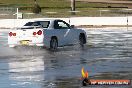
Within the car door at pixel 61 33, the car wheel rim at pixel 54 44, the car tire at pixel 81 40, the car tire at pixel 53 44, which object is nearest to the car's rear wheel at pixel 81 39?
the car tire at pixel 81 40

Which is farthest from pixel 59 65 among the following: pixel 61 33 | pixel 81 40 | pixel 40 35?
pixel 81 40

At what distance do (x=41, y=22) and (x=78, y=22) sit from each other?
29.3 metres

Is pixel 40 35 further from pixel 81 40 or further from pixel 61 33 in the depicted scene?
pixel 81 40

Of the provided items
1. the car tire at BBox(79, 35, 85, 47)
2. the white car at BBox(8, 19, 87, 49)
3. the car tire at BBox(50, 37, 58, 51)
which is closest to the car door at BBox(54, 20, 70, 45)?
the white car at BBox(8, 19, 87, 49)

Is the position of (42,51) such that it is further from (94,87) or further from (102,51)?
(94,87)

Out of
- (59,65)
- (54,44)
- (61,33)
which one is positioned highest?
(61,33)

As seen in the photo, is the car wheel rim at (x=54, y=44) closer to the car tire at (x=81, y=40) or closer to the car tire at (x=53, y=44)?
the car tire at (x=53, y=44)

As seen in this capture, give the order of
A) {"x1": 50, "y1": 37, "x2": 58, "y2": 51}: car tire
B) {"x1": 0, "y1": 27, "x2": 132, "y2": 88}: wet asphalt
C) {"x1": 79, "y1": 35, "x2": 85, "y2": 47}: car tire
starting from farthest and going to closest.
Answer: {"x1": 79, "y1": 35, "x2": 85, "y2": 47}: car tire
{"x1": 50, "y1": 37, "x2": 58, "y2": 51}: car tire
{"x1": 0, "y1": 27, "x2": 132, "y2": 88}: wet asphalt

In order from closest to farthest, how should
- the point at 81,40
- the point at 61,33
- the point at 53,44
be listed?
the point at 53,44 < the point at 61,33 < the point at 81,40

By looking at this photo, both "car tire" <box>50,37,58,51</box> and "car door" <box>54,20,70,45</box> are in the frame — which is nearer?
"car tire" <box>50,37,58,51</box>

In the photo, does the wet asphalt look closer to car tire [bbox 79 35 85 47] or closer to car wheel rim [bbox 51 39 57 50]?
car wheel rim [bbox 51 39 57 50]

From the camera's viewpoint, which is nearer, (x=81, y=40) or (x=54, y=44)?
(x=54, y=44)

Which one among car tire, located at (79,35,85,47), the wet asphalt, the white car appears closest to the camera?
the wet asphalt

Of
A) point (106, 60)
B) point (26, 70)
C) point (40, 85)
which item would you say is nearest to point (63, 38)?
point (106, 60)
